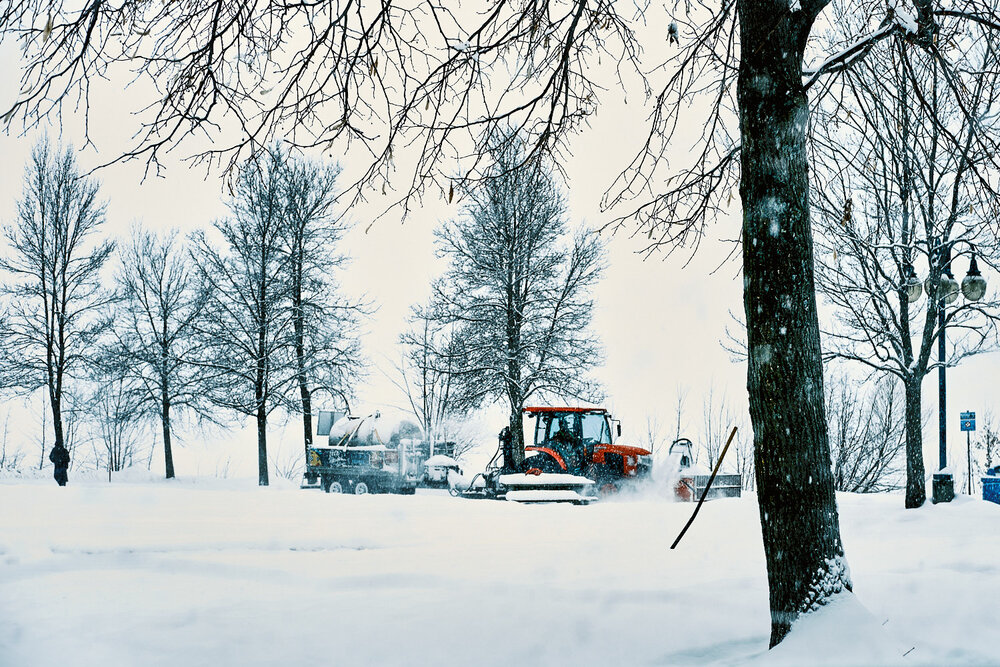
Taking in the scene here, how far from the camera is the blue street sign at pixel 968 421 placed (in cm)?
1597

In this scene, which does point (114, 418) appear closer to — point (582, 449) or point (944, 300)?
point (582, 449)

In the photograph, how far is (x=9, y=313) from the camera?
11.6 meters

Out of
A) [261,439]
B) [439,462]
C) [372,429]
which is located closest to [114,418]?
[261,439]

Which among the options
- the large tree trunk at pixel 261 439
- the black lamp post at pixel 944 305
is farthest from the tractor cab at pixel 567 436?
the large tree trunk at pixel 261 439

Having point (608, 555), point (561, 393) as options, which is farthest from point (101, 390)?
point (608, 555)

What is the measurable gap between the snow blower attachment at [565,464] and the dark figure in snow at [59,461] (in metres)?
8.15

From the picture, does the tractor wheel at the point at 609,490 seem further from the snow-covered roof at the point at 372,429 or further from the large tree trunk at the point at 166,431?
the large tree trunk at the point at 166,431

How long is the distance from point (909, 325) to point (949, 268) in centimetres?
135

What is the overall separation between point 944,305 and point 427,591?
10813 millimetres

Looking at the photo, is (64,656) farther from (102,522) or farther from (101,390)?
(101,390)

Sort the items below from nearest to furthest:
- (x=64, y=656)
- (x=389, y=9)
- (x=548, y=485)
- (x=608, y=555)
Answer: (x=64, y=656) < (x=389, y=9) < (x=608, y=555) < (x=548, y=485)

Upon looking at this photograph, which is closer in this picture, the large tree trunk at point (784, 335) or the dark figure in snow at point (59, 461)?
the large tree trunk at point (784, 335)

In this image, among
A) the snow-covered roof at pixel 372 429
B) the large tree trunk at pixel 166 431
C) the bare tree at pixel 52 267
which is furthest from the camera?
the large tree trunk at pixel 166 431

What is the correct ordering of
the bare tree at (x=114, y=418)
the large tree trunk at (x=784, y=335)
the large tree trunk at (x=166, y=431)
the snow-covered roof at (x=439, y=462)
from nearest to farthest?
1. the large tree trunk at (x=784, y=335)
2. the snow-covered roof at (x=439, y=462)
3. the bare tree at (x=114, y=418)
4. the large tree trunk at (x=166, y=431)
